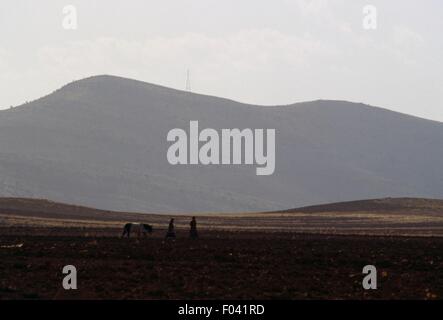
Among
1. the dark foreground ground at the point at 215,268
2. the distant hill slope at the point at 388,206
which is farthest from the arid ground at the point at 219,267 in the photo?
the distant hill slope at the point at 388,206

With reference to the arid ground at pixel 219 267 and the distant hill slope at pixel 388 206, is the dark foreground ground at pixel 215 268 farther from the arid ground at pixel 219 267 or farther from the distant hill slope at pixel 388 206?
the distant hill slope at pixel 388 206

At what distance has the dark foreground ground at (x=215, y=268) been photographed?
31.7m

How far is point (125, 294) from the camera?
30.9 m

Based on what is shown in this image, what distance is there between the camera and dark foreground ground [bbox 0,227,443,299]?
31.7 meters

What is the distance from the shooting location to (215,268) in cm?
3903

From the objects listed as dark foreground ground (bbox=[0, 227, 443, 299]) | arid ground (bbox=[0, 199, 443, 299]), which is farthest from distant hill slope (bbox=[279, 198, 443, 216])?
dark foreground ground (bbox=[0, 227, 443, 299])

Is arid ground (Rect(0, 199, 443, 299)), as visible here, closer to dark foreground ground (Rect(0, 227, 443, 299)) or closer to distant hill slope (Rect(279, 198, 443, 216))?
dark foreground ground (Rect(0, 227, 443, 299))

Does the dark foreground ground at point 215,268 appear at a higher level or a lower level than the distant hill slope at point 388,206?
lower

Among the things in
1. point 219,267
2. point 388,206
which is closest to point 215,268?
point 219,267

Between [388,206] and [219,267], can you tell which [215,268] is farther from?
[388,206]

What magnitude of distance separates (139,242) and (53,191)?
147 meters
